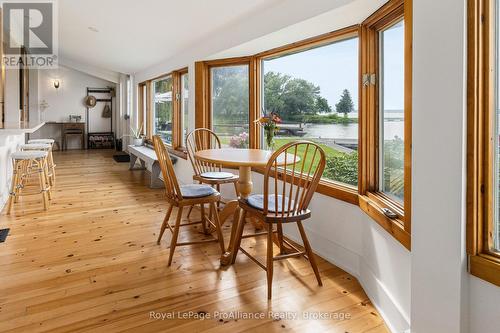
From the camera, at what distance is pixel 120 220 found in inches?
148

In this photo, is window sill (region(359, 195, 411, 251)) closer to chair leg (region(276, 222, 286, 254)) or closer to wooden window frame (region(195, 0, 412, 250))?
wooden window frame (region(195, 0, 412, 250))

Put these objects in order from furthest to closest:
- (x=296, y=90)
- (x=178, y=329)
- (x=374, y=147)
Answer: (x=296, y=90)
(x=374, y=147)
(x=178, y=329)

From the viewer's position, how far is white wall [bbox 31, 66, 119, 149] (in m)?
10.1

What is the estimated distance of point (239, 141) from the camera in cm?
423

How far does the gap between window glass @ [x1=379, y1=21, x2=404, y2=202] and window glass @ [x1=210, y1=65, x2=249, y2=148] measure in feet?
6.54

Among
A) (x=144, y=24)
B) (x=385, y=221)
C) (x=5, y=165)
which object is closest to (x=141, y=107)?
(x=144, y=24)

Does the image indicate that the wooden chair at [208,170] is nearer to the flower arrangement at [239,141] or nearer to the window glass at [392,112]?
the flower arrangement at [239,141]

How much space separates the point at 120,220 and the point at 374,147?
268 cm

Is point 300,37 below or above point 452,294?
above

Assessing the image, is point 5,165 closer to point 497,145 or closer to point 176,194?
point 176,194

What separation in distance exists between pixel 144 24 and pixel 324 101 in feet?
8.83

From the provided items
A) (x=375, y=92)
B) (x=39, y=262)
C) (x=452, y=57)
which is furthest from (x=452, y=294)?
(x=39, y=262)

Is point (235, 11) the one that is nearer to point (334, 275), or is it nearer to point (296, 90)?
point (296, 90)

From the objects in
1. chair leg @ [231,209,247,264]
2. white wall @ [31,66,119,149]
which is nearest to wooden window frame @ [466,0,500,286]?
chair leg @ [231,209,247,264]
